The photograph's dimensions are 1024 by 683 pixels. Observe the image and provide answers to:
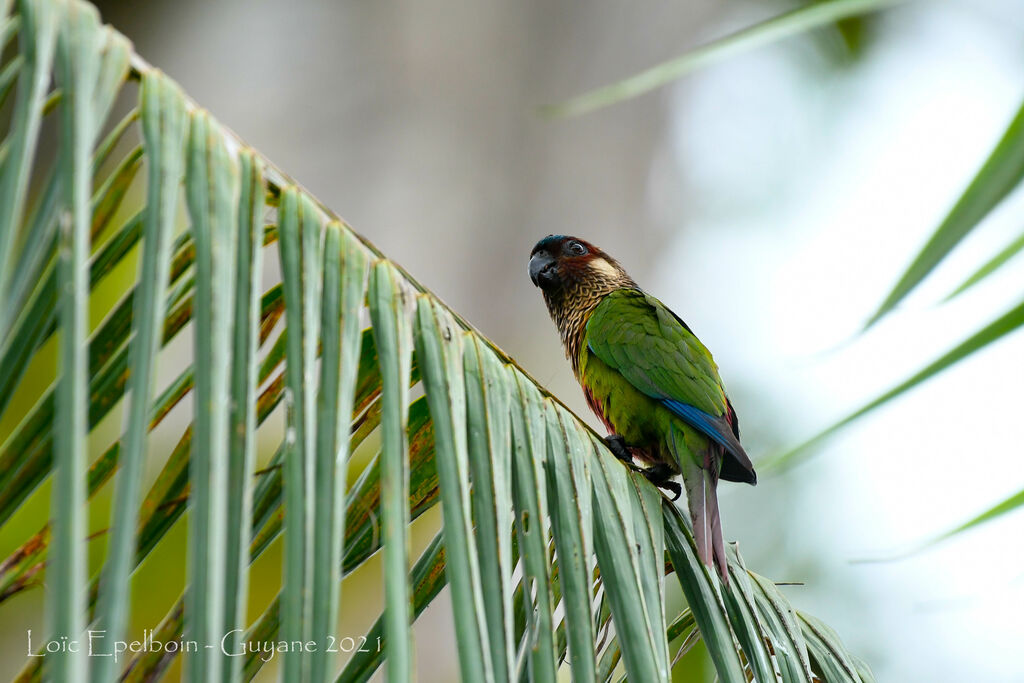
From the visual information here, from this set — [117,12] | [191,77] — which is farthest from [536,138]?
[117,12]

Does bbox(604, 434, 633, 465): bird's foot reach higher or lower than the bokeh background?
lower

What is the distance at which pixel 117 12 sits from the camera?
21.4 ft

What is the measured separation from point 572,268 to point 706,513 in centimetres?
148

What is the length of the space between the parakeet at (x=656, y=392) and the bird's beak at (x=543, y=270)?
0.78 ft

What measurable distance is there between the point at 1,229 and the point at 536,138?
18.5ft

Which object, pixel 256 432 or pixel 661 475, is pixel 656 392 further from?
pixel 256 432

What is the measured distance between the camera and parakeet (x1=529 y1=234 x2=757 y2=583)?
2209 millimetres

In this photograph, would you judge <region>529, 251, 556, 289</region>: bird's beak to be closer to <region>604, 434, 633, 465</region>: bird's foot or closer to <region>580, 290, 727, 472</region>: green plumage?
<region>580, 290, 727, 472</region>: green plumage

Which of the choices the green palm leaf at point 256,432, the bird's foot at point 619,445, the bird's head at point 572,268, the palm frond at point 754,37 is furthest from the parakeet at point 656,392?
the palm frond at point 754,37

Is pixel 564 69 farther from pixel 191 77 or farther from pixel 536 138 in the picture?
pixel 191 77

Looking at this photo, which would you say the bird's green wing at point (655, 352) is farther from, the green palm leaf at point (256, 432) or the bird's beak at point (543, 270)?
the green palm leaf at point (256, 432)

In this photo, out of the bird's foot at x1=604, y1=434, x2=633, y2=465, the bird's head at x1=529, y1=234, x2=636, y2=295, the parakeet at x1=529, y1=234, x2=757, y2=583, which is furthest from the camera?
the bird's head at x1=529, y1=234, x2=636, y2=295

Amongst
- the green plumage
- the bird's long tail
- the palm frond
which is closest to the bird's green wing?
the green plumage

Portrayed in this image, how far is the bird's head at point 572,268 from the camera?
121 inches
